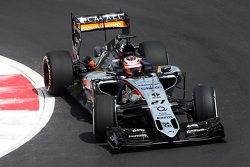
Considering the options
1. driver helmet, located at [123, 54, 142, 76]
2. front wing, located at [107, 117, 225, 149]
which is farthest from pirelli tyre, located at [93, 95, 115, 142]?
driver helmet, located at [123, 54, 142, 76]

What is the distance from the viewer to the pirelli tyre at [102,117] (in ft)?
48.2

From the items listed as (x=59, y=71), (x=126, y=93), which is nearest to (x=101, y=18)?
(x=59, y=71)

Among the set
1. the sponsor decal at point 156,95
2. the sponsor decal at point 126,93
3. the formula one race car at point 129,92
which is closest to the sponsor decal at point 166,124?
the formula one race car at point 129,92

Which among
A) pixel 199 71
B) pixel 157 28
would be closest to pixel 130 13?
pixel 157 28

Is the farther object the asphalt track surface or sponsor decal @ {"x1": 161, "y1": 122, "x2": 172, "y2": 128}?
sponsor decal @ {"x1": 161, "y1": 122, "x2": 172, "y2": 128}

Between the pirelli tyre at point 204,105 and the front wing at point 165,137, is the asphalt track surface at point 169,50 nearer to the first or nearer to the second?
the front wing at point 165,137

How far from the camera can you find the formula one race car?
1452 centimetres

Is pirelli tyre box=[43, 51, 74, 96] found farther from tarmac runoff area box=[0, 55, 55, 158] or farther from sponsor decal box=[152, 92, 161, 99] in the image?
sponsor decal box=[152, 92, 161, 99]

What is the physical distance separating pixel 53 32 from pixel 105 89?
7.04 m

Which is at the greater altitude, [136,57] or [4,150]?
[136,57]

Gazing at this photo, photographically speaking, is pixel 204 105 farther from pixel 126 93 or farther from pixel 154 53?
pixel 154 53

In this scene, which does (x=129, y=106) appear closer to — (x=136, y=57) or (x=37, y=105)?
(x=136, y=57)

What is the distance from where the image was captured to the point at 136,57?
16641mm

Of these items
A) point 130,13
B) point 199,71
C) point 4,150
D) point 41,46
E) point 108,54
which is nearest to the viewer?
point 4,150
